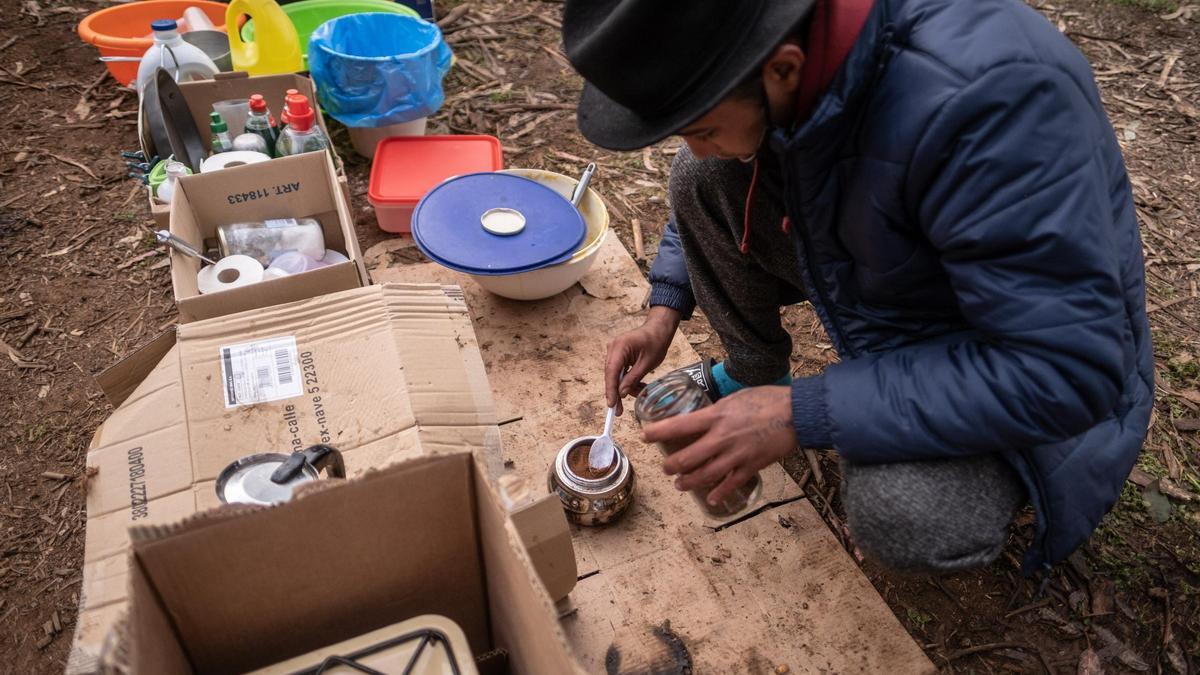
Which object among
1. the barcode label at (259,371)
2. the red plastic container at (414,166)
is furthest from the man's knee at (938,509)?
the red plastic container at (414,166)

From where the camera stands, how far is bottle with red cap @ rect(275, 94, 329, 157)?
2.89m

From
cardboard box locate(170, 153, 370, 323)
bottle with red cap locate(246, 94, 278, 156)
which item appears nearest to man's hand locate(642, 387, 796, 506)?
cardboard box locate(170, 153, 370, 323)

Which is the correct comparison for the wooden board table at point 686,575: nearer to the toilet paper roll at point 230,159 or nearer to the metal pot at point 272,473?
the metal pot at point 272,473

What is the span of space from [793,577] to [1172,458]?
147cm

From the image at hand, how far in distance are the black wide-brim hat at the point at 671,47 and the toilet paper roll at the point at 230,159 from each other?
1.87 metres

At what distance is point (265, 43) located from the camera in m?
3.57

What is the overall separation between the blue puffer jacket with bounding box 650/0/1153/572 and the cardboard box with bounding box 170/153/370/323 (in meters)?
1.34

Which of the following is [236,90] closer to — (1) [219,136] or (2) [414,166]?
(1) [219,136]

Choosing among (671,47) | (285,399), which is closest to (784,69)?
(671,47)

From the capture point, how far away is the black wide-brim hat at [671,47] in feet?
3.99

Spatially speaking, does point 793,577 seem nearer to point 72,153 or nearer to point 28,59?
point 72,153

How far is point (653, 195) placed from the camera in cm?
374

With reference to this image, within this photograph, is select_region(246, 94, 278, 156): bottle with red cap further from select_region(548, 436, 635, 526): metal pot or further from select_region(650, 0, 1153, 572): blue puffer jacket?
select_region(650, 0, 1153, 572): blue puffer jacket

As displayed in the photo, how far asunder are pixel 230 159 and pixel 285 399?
1405 millimetres
